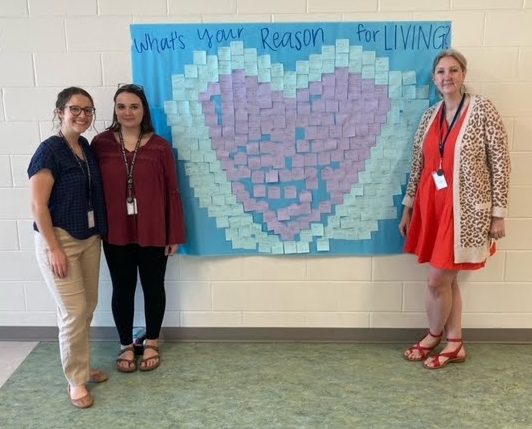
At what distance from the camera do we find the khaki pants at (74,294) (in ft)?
7.72

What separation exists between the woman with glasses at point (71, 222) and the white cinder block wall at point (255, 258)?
0.52 meters

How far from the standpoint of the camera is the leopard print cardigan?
2.48 m

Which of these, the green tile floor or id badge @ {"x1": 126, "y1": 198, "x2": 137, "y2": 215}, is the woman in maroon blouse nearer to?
id badge @ {"x1": 126, "y1": 198, "x2": 137, "y2": 215}

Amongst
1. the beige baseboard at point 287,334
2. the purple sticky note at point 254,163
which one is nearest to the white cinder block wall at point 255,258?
the beige baseboard at point 287,334

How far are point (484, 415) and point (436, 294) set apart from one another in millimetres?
626

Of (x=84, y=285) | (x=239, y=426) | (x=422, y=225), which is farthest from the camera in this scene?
(x=422, y=225)

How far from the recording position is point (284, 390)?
8.46 feet

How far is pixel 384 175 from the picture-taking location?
112 inches

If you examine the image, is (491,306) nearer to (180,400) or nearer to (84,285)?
A: (180,400)

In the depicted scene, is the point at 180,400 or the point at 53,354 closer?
the point at 180,400

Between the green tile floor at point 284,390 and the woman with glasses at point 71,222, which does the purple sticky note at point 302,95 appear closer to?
the woman with glasses at point 71,222

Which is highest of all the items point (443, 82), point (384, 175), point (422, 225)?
point (443, 82)

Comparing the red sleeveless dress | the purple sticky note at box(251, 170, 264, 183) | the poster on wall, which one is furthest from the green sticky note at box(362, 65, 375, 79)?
the purple sticky note at box(251, 170, 264, 183)

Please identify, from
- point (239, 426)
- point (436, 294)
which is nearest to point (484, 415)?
point (436, 294)
